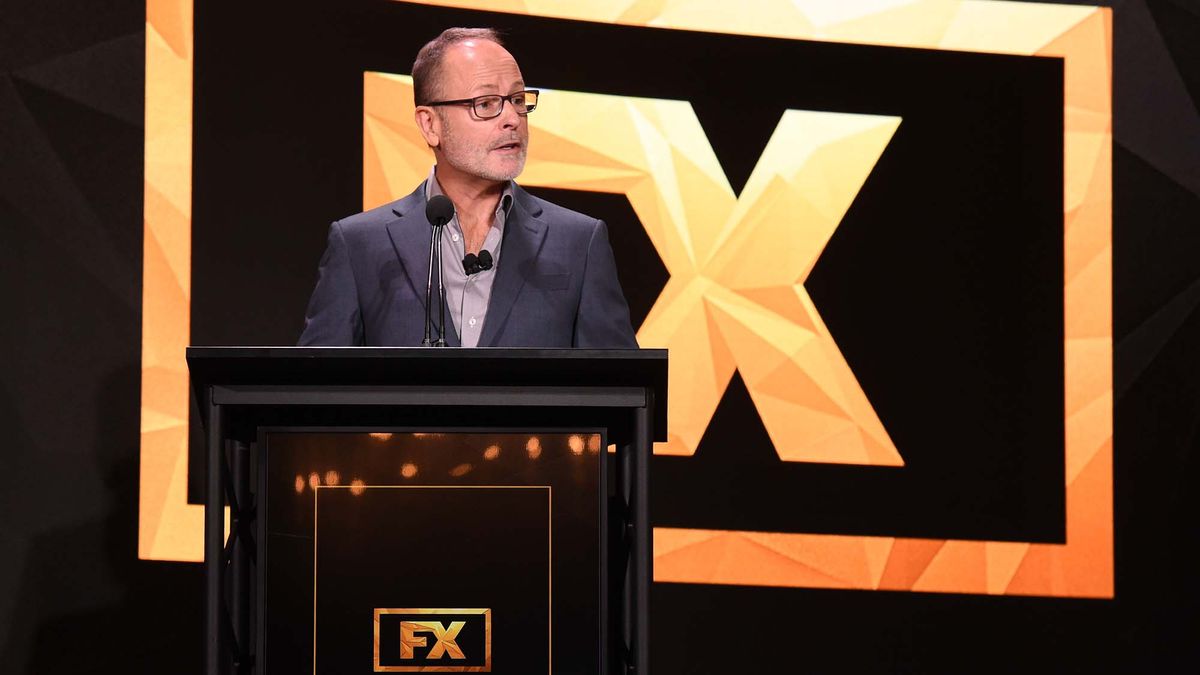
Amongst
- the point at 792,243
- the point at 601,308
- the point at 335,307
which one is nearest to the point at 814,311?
the point at 792,243

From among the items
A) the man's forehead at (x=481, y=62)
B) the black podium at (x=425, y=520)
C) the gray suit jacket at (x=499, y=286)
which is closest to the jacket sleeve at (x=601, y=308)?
the gray suit jacket at (x=499, y=286)

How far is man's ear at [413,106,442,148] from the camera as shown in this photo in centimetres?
254

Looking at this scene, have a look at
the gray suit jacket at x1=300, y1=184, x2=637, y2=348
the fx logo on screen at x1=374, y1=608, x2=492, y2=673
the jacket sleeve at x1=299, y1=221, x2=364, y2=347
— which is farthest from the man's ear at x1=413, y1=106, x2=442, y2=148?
the fx logo on screen at x1=374, y1=608, x2=492, y2=673

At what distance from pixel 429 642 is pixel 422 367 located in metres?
0.39

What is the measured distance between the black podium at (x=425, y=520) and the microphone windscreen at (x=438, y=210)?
0.34 metres

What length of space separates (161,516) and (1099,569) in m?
2.68

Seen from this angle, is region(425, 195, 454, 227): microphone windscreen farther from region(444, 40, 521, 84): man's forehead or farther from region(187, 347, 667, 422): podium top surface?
region(444, 40, 521, 84): man's forehead

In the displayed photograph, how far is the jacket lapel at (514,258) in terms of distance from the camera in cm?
236

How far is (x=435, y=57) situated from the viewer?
2.57 metres

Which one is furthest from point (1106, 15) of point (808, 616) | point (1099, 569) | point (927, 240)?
point (808, 616)

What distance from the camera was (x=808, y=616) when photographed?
3.69 m

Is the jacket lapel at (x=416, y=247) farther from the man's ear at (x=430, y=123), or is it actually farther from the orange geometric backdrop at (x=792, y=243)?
the orange geometric backdrop at (x=792, y=243)

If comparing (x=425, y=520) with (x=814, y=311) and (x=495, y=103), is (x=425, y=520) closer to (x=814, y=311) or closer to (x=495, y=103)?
(x=495, y=103)

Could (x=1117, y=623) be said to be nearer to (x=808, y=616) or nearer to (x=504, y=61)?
(x=808, y=616)
